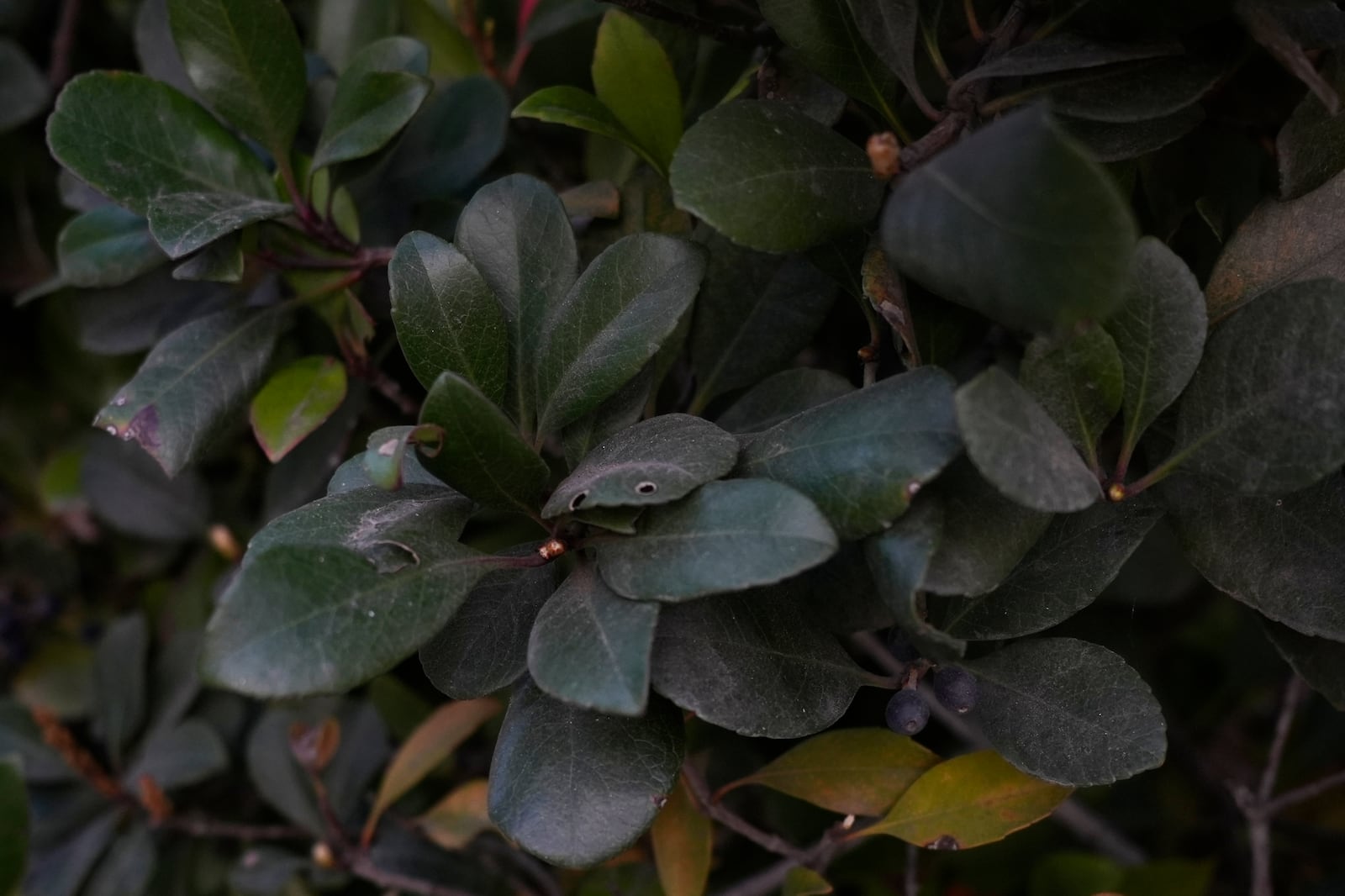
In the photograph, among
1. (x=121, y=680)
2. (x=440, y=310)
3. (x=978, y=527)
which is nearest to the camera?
(x=978, y=527)

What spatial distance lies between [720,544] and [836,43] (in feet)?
1.25

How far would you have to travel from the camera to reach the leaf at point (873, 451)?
1.79ft

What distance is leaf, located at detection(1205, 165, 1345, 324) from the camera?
679mm

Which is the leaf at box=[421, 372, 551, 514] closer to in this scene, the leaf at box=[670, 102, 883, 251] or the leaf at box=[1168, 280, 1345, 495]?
the leaf at box=[670, 102, 883, 251]

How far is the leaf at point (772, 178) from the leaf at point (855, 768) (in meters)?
0.42

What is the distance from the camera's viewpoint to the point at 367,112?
2.74ft

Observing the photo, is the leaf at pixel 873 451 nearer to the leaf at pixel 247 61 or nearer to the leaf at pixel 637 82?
the leaf at pixel 637 82

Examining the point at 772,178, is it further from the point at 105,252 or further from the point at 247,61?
the point at 105,252

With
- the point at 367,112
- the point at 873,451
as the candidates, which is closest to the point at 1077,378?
the point at 873,451

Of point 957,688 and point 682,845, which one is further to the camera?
point 682,845

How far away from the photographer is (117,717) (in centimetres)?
136

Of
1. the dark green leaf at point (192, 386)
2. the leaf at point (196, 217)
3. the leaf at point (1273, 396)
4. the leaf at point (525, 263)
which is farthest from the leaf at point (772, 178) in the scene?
the dark green leaf at point (192, 386)

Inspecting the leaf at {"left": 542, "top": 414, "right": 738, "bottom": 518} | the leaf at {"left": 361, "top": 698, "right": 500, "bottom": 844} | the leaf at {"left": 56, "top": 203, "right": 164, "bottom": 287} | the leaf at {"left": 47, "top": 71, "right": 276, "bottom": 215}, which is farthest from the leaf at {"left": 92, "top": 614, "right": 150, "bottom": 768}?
the leaf at {"left": 542, "top": 414, "right": 738, "bottom": 518}

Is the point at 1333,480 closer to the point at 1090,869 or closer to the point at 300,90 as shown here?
the point at 1090,869
